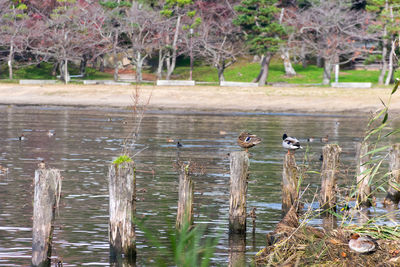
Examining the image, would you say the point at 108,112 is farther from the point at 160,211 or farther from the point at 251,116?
the point at 160,211

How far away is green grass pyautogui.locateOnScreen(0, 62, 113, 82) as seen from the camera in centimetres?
6988

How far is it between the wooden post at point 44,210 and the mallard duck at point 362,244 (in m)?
4.25

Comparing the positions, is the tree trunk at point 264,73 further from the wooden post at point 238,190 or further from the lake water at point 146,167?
the wooden post at point 238,190

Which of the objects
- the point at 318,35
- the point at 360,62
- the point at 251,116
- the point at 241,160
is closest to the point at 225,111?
the point at 251,116

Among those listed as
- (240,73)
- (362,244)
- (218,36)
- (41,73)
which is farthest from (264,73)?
(362,244)

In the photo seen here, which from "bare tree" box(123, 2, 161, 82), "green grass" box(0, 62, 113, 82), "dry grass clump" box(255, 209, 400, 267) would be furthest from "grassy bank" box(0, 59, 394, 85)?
"dry grass clump" box(255, 209, 400, 267)

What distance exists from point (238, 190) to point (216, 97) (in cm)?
4082

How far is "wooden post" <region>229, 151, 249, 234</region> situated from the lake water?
31cm

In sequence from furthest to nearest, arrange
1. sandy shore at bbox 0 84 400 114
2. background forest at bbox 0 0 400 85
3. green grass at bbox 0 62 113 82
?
1. green grass at bbox 0 62 113 82
2. background forest at bbox 0 0 400 85
3. sandy shore at bbox 0 84 400 114

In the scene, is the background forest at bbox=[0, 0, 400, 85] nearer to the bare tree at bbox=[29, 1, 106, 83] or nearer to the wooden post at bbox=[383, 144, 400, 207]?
the bare tree at bbox=[29, 1, 106, 83]

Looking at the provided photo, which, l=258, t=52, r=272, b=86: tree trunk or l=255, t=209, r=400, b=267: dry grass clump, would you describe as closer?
l=255, t=209, r=400, b=267: dry grass clump

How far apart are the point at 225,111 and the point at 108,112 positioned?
27.0 feet

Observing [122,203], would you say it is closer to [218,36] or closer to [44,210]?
[44,210]

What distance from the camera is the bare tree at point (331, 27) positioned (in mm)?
63875
